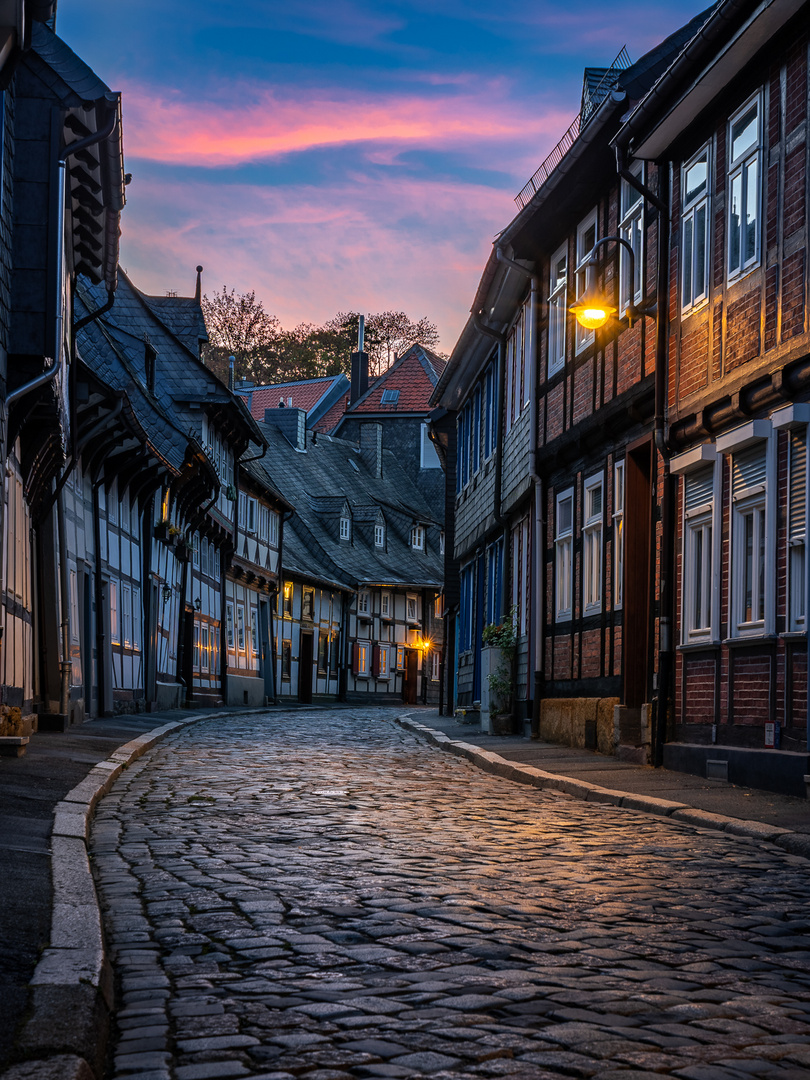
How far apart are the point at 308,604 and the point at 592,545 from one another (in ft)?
112

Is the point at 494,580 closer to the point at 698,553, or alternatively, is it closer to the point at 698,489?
the point at 698,553

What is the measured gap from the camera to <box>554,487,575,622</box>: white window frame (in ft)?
63.3

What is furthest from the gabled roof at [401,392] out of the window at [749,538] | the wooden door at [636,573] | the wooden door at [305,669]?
the window at [749,538]

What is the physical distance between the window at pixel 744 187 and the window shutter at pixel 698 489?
1958mm

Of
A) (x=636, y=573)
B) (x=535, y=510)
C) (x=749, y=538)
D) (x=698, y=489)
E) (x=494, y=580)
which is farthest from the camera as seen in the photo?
(x=494, y=580)

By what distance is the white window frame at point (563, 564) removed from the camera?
19284 millimetres

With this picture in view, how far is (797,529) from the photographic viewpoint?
11422mm

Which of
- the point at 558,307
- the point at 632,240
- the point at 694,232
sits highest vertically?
the point at 632,240

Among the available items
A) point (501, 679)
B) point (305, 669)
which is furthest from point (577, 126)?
point (305, 669)

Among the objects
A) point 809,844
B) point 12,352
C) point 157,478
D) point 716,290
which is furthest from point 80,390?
point 809,844

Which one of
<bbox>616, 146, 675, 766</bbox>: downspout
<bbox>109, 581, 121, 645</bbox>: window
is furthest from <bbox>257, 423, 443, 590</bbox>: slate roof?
<bbox>616, 146, 675, 766</bbox>: downspout

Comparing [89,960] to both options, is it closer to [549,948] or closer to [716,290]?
[549,948]

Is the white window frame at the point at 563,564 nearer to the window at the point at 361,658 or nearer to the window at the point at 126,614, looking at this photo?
the window at the point at 126,614

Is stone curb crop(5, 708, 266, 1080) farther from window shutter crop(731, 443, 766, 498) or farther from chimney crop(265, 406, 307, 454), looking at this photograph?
chimney crop(265, 406, 307, 454)
